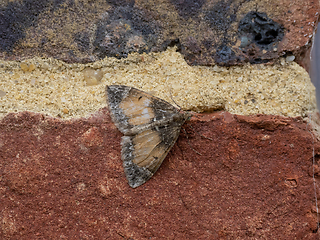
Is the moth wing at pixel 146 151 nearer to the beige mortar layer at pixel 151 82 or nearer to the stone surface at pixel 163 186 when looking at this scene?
the stone surface at pixel 163 186

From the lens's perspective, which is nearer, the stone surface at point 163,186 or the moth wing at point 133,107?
the stone surface at point 163,186

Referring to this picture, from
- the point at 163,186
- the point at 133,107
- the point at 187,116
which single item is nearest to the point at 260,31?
the point at 187,116

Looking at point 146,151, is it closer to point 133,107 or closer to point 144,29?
point 133,107

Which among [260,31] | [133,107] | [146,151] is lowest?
[146,151]

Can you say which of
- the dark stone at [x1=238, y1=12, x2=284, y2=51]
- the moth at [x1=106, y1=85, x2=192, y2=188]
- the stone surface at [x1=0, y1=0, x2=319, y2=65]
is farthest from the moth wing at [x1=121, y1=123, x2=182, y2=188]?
the dark stone at [x1=238, y1=12, x2=284, y2=51]

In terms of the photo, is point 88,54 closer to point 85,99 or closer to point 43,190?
point 85,99

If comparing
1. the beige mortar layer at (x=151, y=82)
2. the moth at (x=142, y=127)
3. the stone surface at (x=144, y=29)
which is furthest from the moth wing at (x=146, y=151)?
the stone surface at (x=144, y=29)

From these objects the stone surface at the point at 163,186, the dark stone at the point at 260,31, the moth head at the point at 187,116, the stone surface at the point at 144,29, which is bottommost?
the stone surface at the point at 163,186
